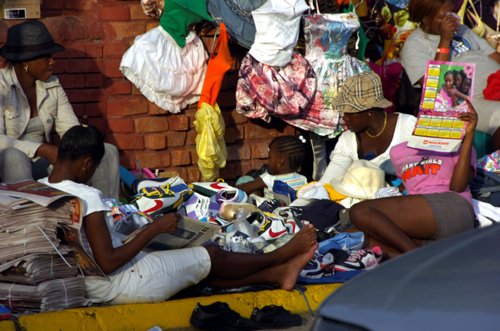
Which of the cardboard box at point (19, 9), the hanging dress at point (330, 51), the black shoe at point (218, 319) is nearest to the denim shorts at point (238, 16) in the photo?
the hanging dress at point (330, 51)

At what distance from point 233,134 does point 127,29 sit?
1249 mm

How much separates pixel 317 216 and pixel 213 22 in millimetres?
1742

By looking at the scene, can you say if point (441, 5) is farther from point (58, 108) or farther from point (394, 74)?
point (58, 108)

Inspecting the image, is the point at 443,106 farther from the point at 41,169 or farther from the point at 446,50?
the point at 41,169

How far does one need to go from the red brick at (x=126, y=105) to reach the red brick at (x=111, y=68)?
0.19 meters

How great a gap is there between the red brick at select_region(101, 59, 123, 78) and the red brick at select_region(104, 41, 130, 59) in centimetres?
5

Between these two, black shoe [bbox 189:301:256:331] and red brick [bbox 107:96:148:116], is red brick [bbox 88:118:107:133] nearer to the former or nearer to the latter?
red brick [bbox 107:96:148:116]

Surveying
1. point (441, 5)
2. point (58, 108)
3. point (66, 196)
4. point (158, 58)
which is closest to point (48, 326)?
point (66, 196)

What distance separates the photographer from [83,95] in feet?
27.5

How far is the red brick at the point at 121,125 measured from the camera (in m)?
8.48

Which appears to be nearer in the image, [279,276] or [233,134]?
[279,276]

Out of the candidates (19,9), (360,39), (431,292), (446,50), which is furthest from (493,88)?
(431,292)

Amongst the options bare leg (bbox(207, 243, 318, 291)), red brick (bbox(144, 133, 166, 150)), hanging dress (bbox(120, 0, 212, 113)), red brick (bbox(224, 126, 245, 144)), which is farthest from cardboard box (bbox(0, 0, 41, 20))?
bare leg (bbox(207, 243, 318, 291))

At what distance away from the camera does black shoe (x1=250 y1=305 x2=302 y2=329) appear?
6.16 metres
